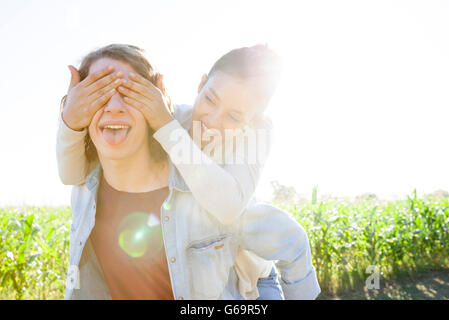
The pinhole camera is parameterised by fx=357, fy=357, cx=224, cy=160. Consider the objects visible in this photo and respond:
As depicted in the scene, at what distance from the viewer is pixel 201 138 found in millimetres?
1832

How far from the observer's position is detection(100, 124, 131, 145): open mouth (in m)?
1.52

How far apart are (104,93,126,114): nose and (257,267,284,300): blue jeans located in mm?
1163

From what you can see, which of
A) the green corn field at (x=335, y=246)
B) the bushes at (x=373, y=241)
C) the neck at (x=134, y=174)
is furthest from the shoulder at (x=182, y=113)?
the bushes at (x=373, y=241)

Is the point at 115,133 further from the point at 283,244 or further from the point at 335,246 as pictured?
the point at 335,246

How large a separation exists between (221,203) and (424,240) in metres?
6.57

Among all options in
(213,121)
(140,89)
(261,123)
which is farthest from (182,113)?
(140,89)

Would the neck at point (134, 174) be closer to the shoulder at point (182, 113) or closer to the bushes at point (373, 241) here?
the shoulder at point (182, 113)

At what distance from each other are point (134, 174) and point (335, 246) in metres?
4.76

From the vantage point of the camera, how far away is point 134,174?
173 cm

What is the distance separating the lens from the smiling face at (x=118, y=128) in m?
1.49

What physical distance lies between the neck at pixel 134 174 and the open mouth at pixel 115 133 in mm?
184
